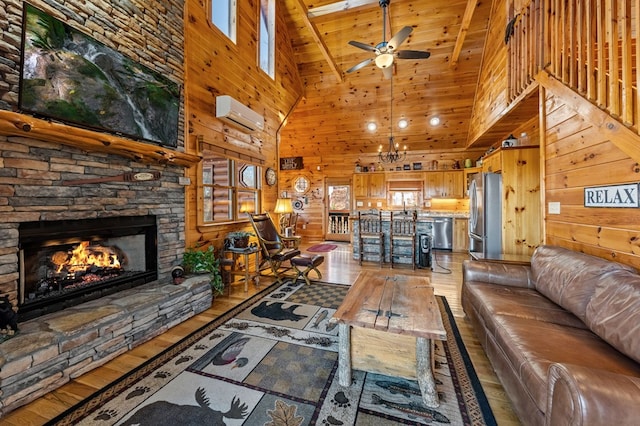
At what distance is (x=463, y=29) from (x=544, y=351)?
16.6 ft

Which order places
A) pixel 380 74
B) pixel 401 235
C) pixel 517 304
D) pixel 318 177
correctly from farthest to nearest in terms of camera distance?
pixel 318 177 < pixel 380 74 < pixel 401 235 < pixel 517 304

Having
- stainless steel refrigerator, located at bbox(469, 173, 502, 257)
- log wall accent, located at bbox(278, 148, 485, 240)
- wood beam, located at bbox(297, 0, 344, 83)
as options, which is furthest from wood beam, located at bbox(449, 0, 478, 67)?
log wall accent, located at bbox(278, 148, 485, 240)

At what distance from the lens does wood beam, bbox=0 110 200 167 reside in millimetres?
1766

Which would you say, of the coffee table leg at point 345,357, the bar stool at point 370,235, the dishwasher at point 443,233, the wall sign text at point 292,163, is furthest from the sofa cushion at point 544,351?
the wall sign text at point 292,163

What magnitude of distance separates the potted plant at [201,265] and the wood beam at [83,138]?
3.82 feet

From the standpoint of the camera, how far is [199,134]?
3.65 meters

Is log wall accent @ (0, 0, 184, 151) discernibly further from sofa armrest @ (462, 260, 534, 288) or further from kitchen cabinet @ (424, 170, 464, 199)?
kitchen cabinet @ (424, 170, 464, 199)

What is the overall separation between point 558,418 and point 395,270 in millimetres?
3994

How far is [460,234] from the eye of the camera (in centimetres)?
677

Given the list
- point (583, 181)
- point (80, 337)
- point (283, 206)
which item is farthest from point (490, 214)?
point (80, 337)

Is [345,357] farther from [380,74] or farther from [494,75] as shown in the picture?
[380,74]

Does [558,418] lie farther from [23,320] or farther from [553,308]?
[23,320]

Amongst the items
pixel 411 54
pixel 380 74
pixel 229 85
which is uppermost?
pixel 380 74

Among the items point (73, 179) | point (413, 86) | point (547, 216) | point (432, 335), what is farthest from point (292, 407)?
point (413, 86)
